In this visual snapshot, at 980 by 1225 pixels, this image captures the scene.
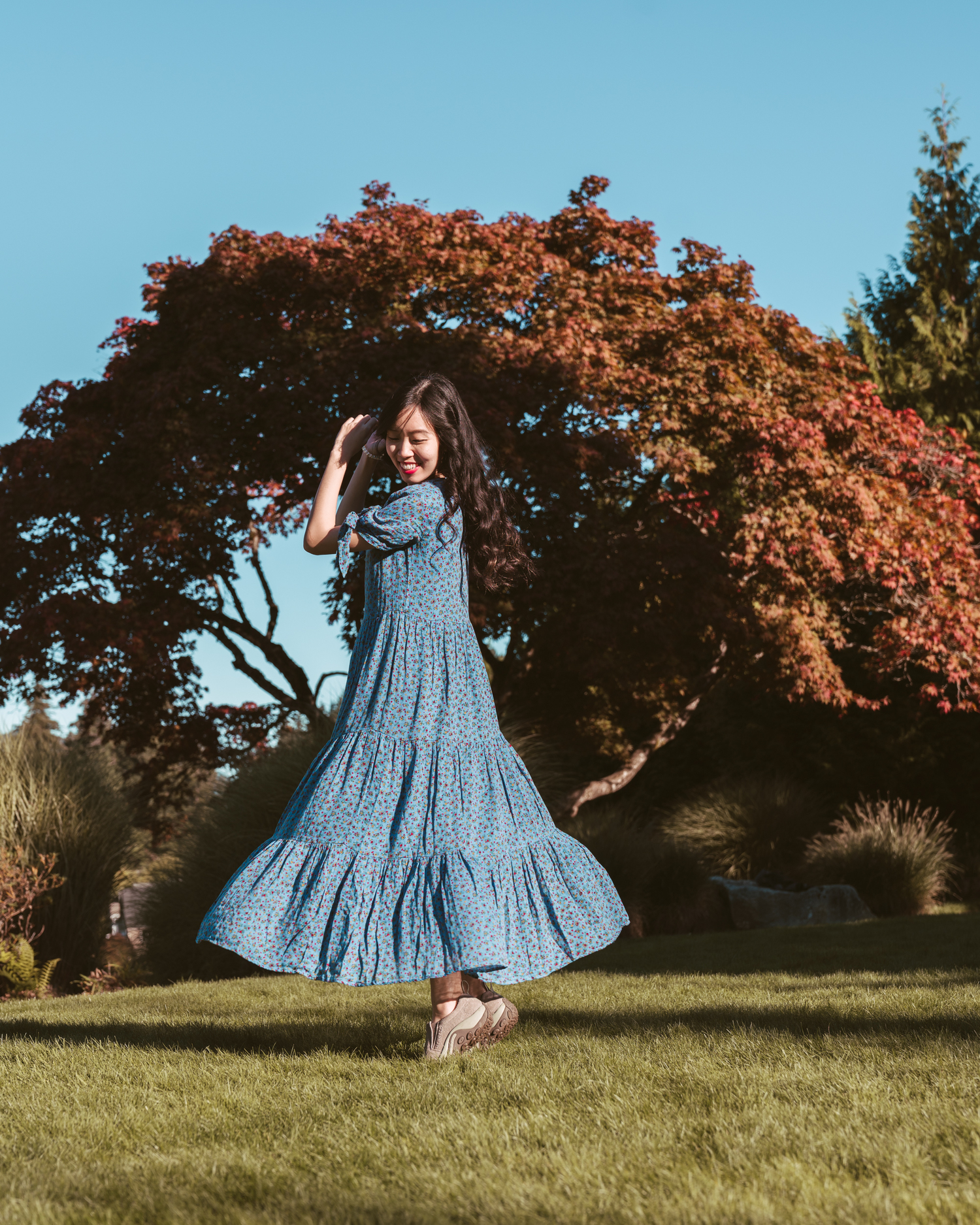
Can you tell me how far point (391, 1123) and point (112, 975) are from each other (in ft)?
19.7

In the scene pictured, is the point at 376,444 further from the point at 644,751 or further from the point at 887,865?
the point at 644,751

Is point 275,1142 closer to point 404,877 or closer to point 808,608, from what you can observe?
point 404,877

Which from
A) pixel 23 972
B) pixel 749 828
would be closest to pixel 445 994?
pixel 23 972

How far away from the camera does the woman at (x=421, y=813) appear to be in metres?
2.76

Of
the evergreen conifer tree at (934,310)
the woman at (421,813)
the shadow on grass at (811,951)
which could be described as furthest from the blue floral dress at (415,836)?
the evergreen conifer tree at (934,310)

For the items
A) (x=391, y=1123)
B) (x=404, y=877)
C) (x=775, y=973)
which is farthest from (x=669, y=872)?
(x=391, y=1123)

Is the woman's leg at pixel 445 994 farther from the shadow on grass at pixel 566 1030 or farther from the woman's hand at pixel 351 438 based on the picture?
the woman's hand at pixel 351 438

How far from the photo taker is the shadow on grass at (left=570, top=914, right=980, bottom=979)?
5145 millimetres

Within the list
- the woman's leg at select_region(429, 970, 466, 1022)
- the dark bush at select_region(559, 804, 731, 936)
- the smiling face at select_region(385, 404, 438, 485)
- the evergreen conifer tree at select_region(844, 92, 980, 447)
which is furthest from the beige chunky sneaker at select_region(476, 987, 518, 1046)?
the evergreen conifer tree at select_region(844, 92, 980, 447)

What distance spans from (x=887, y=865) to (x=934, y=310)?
11698 mm

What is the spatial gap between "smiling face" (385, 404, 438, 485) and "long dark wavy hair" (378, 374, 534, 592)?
0.8 inches

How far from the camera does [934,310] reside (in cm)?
1788

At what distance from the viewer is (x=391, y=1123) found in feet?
6.93

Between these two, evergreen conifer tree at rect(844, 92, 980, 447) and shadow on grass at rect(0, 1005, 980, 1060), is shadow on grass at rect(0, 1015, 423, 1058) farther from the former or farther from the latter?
evergreen conifer tree at rect(844, 92, 980, 447)
